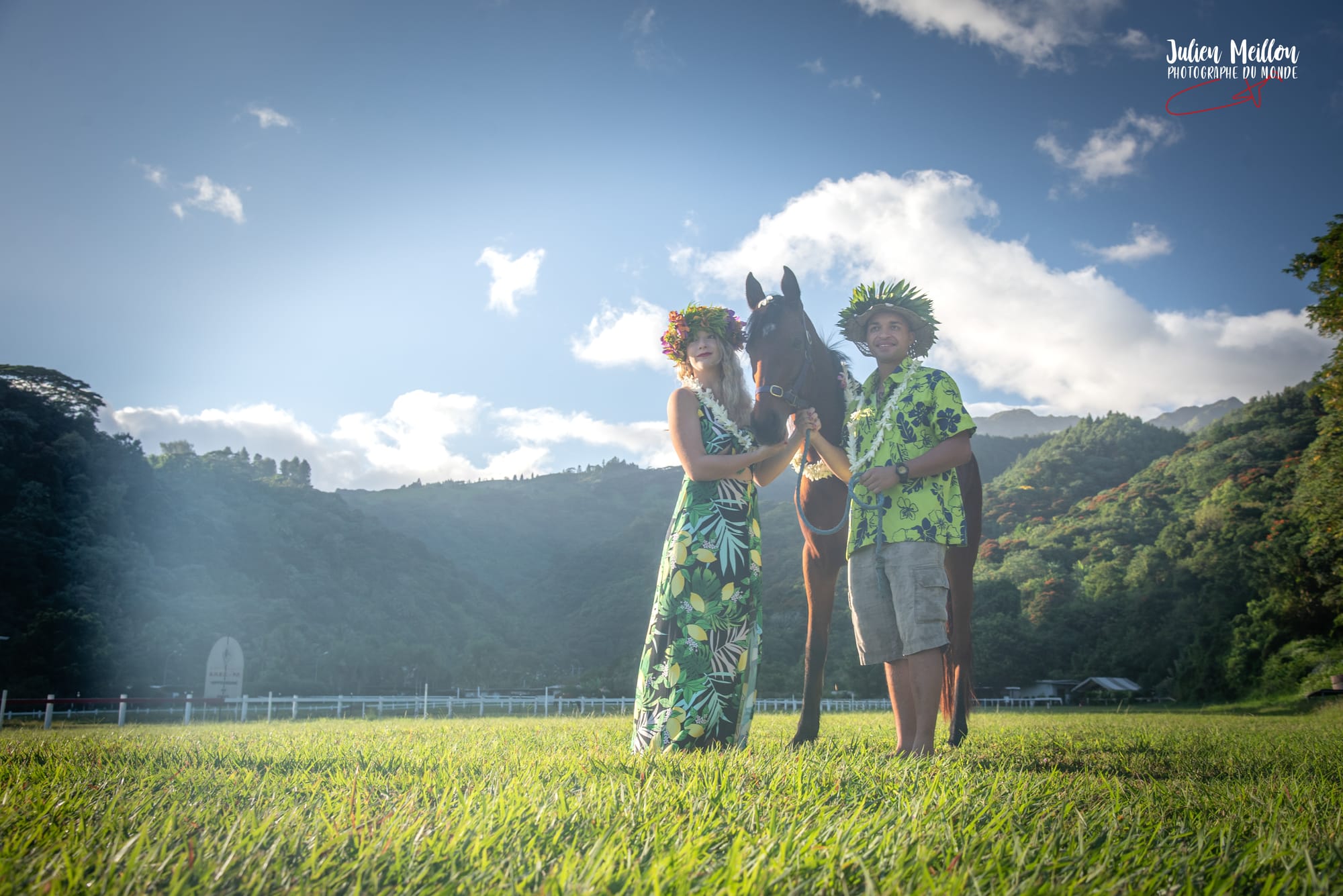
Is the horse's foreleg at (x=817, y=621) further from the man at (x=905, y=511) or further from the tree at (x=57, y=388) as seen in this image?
the tree at (x=57, y=388)

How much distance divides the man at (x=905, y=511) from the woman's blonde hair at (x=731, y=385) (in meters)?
0.49

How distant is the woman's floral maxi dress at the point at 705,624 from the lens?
11.8 feet

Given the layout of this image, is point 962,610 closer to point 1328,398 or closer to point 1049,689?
point 1328,398

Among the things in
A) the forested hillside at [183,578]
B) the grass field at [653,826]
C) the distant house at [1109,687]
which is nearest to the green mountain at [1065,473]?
the distant house at [1109,687]

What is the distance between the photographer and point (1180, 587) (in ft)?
133

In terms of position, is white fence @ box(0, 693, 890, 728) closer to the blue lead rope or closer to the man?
the blue lead rope

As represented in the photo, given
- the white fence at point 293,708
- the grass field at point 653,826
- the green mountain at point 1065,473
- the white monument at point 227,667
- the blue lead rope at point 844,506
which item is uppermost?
the green mountain at point 1065,473

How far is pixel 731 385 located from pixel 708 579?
115 centimetres

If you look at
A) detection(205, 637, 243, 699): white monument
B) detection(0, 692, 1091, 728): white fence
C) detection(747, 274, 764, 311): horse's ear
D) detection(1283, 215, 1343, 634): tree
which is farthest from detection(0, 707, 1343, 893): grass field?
detection(1283, 215, 1343, 634): tree

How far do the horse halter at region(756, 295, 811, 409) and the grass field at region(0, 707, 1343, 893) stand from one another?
177 cm

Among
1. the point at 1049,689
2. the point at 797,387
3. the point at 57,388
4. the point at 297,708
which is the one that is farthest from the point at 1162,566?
the point at 57,388

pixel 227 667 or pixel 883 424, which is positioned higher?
pixel 883 424

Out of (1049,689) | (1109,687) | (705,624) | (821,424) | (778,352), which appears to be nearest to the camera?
(705,624)

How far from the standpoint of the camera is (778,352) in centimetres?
404
